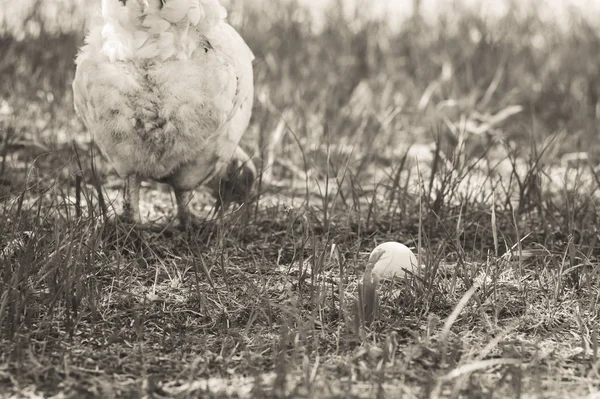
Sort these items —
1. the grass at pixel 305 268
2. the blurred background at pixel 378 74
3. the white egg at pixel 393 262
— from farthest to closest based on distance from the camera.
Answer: the blurred background at pixel 378 74 < the white egg at pixel 393 262 < the grass at pixel 305 268

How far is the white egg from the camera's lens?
3.11 metres

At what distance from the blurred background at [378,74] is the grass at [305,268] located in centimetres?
3

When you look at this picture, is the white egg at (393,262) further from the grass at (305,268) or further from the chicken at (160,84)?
the chicken at (160,84)

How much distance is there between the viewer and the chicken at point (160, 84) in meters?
3.19

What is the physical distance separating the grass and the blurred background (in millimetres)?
26

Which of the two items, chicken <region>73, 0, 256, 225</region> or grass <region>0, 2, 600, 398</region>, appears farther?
chicken <region>73, 0, 256, 225</region>

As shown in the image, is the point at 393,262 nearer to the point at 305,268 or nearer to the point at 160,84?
the point at 305,268

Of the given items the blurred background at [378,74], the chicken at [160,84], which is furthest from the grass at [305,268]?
the chicken at [160,84]

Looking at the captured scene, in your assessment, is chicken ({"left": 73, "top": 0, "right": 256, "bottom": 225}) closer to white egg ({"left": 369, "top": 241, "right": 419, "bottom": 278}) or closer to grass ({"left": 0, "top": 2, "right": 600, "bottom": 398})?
grass ({"left": 0, "top": 2, "right": 600, "bottom": 398})

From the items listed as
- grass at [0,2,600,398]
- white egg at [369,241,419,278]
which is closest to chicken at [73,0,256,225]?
grass at [0,2,600,398]

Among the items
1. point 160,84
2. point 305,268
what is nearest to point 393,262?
point 305,268

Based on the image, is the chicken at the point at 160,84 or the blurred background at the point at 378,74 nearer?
the chicken at the point at 160,84

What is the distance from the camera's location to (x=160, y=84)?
3.22 meters

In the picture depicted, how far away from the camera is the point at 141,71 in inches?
127
